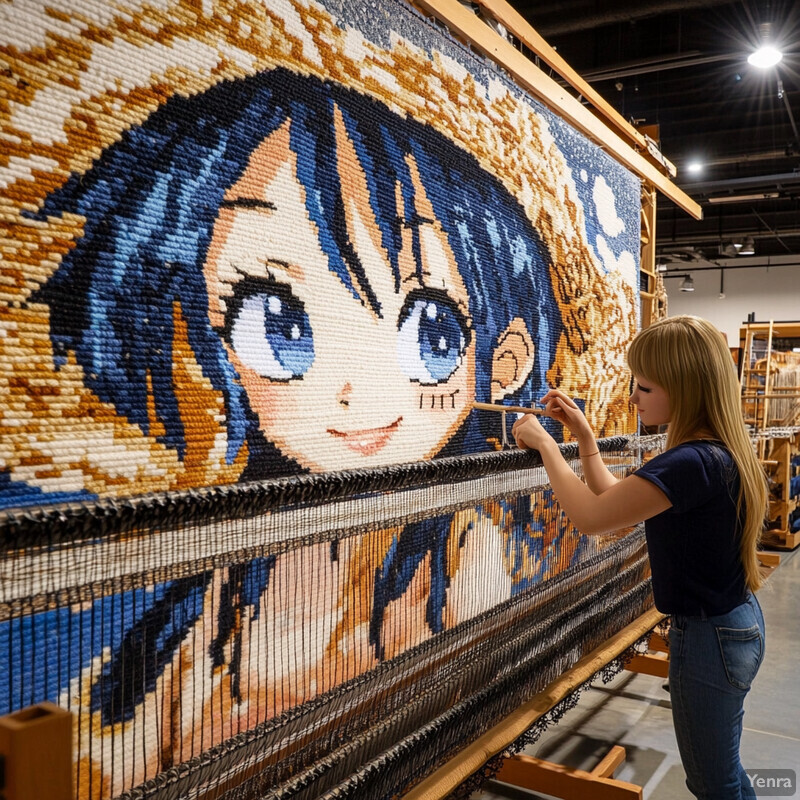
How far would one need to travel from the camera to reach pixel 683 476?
5.02 feet

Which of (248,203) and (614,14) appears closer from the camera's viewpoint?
(248,203)

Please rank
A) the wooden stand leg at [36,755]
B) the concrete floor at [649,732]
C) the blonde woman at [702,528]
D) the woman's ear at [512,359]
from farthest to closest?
the concrete floor at [649,732] < the woman's ear at [512,359] < the blonde woman at [702,528] < the wooden stand leg at [36,755]

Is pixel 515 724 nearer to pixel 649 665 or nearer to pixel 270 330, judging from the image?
pixel 270 330

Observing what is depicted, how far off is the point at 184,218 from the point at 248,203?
0.17 m

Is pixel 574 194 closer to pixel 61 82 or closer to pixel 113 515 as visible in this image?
pixel 61 82

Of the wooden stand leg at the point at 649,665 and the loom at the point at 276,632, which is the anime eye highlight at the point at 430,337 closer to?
the loom at the point at 276,632

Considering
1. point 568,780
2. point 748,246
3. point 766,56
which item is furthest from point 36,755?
point 748,246

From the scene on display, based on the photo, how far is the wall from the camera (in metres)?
17.4

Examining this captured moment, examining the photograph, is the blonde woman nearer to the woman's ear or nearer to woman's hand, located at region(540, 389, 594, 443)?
woman's hand, located at region(540, 389, 594, 443)

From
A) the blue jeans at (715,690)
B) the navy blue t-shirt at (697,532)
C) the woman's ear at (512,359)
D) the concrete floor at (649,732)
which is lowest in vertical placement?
the concrete floor at (649,732)

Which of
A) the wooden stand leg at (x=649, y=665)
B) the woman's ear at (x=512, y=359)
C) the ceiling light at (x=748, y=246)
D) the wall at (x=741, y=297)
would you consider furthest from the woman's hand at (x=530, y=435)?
the wall at (x=741, y=297)

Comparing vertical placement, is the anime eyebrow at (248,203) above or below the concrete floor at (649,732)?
above

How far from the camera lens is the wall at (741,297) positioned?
687 inches

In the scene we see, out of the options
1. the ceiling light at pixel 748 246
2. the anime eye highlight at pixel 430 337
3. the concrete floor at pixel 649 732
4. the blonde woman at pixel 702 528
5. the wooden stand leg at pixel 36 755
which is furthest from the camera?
the ceiling light at pixel 748 246
